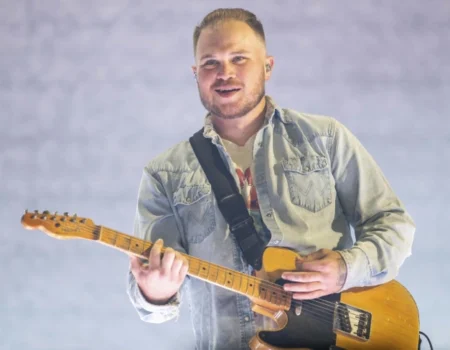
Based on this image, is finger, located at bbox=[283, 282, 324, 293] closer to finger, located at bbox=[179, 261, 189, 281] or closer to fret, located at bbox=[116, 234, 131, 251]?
finger, located at bbox=[179, 261, 189, 281]

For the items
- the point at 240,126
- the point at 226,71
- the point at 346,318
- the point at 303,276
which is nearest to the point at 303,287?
the point at 303,276

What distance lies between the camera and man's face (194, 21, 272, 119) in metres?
1.60

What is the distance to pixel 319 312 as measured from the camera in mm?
1475

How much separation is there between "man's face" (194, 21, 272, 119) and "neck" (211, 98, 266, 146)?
0.02 meters

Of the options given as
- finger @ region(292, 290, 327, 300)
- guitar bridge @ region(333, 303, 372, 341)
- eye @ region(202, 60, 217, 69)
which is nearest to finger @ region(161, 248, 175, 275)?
finger @ region(292, 290, 327, 300)

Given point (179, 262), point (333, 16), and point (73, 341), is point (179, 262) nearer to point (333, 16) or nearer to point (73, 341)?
point (73, 341)

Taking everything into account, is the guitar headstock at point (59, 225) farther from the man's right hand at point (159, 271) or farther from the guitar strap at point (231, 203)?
the guitar strap at point (231, 203)

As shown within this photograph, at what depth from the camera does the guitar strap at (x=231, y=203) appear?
59.9 inches

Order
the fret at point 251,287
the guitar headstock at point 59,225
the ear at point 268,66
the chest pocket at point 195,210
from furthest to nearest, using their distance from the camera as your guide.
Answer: the ear at point 268,66
the chest pocket at point 195,210
the fret at point 251,287
the guitar headstock at point 59,225

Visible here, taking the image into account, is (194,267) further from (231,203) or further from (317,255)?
(317,255)

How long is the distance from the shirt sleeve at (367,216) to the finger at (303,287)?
68 millimetres

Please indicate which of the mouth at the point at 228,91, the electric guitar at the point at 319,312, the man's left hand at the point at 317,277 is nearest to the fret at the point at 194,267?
the electric guitar at the point at 319,312

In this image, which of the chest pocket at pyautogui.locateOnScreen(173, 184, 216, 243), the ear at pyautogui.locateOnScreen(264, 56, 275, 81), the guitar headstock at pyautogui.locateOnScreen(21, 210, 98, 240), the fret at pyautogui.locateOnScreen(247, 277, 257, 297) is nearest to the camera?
the guitar headstock at pyautogui.locateOnScreen(21, 210, 98, 240)

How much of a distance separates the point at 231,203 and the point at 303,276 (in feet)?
0.85
